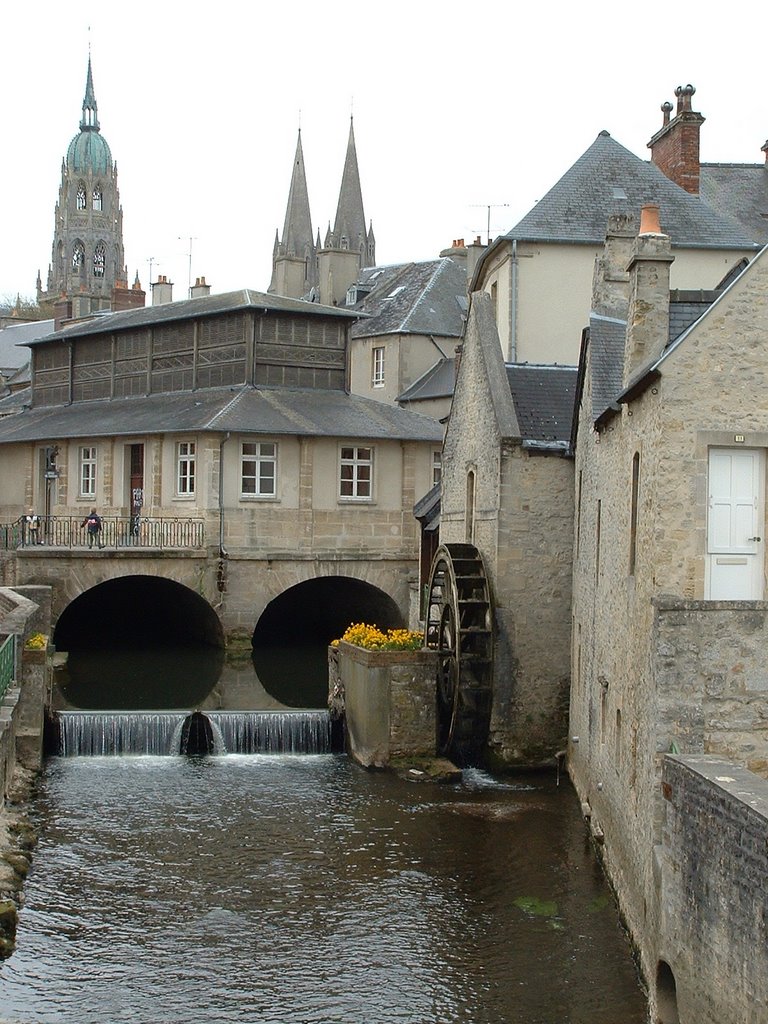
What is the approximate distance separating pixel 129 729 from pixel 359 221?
6698 centimetres

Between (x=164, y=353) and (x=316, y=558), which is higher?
(x=164, y=353)

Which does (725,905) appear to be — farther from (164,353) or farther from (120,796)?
(164,353)

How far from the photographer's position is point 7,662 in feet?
53.3

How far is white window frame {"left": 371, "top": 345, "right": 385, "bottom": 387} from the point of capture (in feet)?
149

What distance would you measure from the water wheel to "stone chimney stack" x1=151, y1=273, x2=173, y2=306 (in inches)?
1165

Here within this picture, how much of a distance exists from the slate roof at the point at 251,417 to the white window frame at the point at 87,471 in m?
0.67

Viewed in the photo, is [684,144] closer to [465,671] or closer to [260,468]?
[260,468]

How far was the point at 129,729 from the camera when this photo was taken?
19.7 meters

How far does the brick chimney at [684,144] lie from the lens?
94.2ft

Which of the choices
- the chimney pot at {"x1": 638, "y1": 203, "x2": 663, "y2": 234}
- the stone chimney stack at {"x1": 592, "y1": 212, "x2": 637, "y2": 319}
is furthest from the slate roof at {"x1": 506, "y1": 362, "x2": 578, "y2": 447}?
the chimney pot at {"x1": 638, "y1": 203, "x2": 663, "y2": 234}

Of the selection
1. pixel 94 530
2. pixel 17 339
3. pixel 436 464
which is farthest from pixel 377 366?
pixel 17 339

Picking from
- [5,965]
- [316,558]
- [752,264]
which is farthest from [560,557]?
[316,558]

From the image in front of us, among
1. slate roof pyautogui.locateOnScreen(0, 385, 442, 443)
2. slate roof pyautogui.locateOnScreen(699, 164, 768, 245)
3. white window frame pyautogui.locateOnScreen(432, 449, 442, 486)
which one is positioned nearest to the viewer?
slate roof pyautogui.locateOnScreen(699, 164, 768, 245)

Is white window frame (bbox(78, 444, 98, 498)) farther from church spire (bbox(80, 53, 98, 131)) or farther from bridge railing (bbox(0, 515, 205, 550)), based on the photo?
church spire (bbox(80, 53, 98, 131))
